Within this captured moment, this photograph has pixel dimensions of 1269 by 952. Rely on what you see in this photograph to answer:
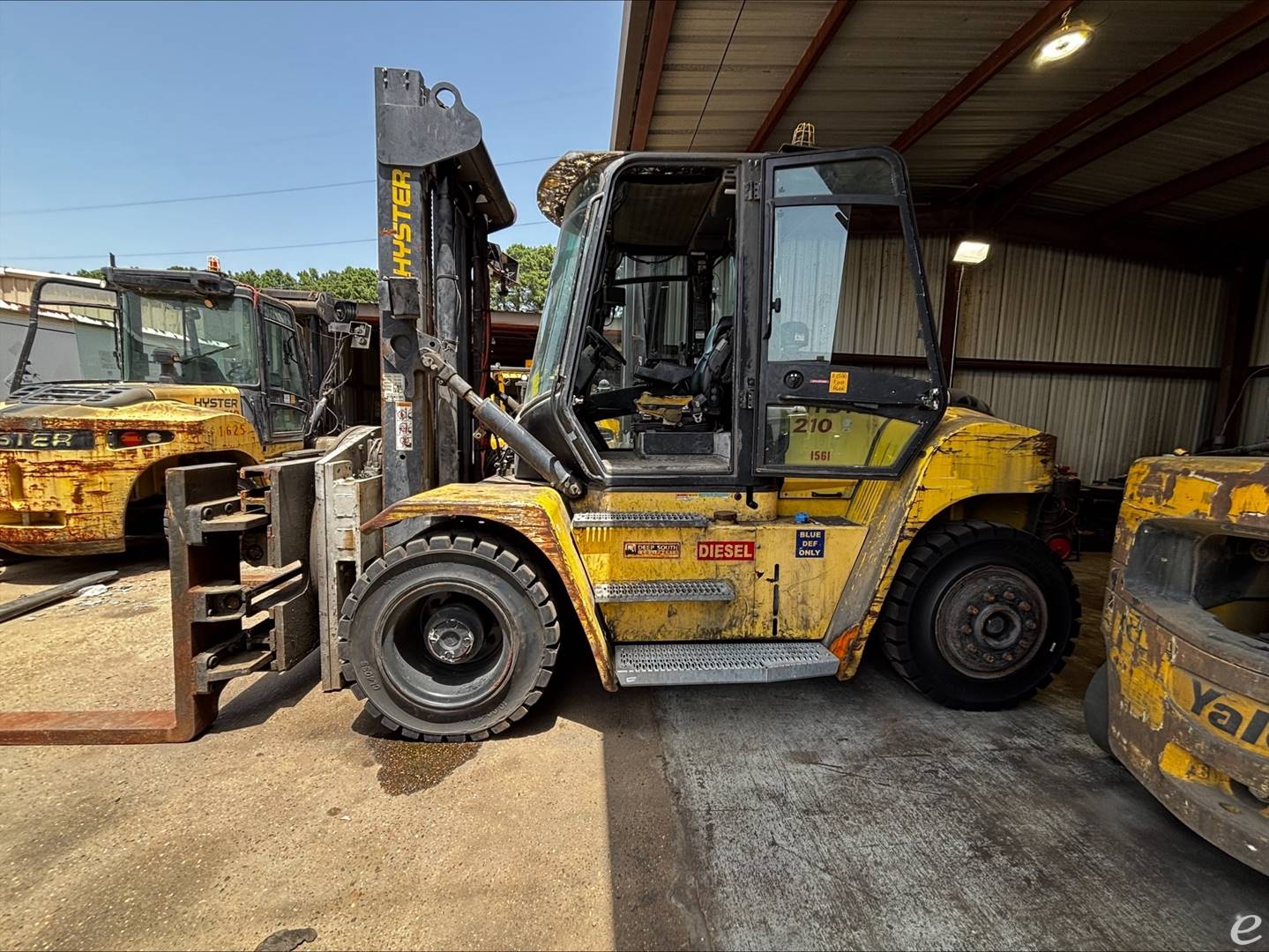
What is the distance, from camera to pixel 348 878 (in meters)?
2.02

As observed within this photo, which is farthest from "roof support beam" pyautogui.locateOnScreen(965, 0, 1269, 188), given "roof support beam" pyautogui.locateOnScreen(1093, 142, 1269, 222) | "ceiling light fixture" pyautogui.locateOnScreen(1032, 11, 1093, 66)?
"roof support beam" pyautogui.locateOnScreen(1093, 142, 1269, 222)

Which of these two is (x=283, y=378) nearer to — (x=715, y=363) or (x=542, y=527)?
(x=542, y=527)

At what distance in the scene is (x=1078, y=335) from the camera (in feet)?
28.8

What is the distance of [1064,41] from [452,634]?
6.21m

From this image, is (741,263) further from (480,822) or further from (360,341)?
(480,822)

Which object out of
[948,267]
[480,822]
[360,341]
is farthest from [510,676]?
[948,267]

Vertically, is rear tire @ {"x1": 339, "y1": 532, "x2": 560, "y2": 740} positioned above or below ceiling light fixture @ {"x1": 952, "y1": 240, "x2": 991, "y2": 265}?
below

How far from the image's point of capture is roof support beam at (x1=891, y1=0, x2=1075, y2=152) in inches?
163

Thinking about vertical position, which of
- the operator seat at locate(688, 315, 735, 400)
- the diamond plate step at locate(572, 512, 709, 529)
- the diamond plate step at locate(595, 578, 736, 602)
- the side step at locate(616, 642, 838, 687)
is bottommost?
the side step at locate(616, 642, 838, 687)

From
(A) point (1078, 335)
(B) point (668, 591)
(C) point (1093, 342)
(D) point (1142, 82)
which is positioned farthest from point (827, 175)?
(C) point (1093, 342)

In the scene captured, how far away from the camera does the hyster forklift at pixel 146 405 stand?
16.1ft

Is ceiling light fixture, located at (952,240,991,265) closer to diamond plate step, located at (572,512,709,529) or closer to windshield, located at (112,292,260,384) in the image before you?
diamond plate step, located at (572,512,709,529)

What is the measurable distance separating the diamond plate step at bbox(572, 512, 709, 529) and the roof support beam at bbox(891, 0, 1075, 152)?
184 inches

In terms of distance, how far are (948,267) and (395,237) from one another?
25.6 ft
